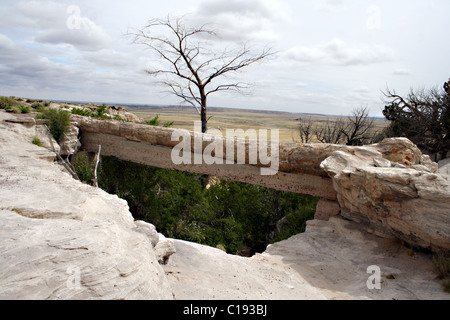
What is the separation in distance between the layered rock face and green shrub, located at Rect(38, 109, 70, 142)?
6.62 metres

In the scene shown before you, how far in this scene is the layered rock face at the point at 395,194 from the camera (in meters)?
3.81

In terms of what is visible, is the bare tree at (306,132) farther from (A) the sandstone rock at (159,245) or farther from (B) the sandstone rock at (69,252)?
(B) the sandstone rock at (69,252)

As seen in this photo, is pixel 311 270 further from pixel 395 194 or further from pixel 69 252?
pixel 69 252

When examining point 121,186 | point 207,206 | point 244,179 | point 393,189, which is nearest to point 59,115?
point 121,186

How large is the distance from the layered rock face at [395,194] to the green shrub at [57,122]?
662 centimetres

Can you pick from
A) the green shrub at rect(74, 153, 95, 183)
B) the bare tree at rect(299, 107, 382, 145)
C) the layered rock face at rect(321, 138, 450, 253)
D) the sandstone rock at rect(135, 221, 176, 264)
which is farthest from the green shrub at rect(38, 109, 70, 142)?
the bare tree at rect(299, 107, 382, 145)

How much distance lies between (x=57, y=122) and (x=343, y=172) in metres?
7.04

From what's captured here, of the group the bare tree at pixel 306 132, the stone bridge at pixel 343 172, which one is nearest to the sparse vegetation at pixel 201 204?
the stone bridge at pixel 343 172

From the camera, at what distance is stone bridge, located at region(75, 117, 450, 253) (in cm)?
393

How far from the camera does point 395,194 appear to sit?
4137 millimetres

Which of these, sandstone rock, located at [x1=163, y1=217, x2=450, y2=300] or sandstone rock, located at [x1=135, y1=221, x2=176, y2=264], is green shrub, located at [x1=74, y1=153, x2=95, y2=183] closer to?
sandstone rock, located at [x1=163, y1=217, x2=450, y2=300]

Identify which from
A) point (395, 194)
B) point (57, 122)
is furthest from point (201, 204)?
point (395, 194)

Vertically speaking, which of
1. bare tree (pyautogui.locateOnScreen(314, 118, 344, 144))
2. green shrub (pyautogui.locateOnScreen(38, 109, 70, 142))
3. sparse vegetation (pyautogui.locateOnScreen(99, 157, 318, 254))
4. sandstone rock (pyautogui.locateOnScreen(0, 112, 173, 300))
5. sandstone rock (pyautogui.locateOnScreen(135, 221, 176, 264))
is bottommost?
sparse vegetation (pyautogui.locateOnScreen(99, 157, 318, 254))
